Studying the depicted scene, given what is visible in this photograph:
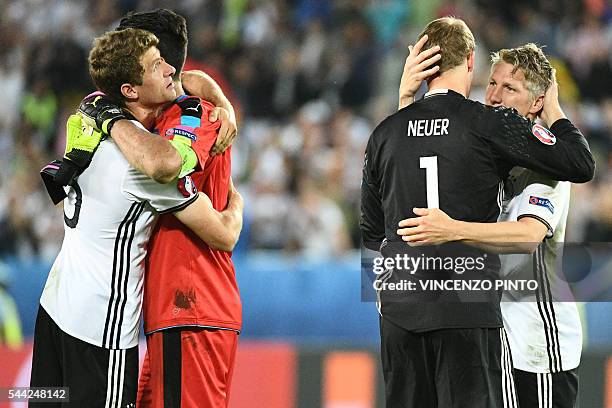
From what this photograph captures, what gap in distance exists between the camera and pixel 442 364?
3219 millimetres

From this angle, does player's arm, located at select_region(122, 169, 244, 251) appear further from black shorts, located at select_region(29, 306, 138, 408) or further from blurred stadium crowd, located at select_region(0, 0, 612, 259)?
blurred stadium crowd, located at select_region(0, 0, 612, 259)

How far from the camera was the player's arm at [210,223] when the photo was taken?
3.35 metres

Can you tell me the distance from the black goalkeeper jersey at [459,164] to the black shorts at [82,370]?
102 cm

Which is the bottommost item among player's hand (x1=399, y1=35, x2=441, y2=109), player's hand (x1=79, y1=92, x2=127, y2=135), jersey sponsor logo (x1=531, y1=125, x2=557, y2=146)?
jersey sponsor logo (x1=531, y1=125, x2=557, y2=146)

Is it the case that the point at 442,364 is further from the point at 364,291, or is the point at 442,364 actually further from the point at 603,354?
the point at 603,354

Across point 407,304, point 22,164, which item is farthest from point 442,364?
point 22,164

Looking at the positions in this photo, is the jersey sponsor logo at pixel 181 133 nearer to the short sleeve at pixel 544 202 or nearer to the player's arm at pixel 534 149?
the player's arm at pixel 534 149

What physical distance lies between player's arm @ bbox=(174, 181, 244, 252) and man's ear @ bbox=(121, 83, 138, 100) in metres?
0.47

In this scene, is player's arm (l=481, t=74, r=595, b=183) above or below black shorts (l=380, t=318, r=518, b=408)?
above

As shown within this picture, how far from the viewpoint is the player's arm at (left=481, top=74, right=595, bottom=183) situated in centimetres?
324

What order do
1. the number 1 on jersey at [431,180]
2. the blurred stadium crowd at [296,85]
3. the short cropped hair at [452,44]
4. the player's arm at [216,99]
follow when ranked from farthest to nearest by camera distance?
the blurred stadium crowd at [296,85] < the player's arm at [216,99] < the short cropped hair at [452,44] < the number 1 on jersey at [431,180]

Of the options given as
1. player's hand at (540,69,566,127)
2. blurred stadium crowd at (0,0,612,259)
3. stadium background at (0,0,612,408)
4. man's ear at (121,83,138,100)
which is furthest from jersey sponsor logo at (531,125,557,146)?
blurred stadium crowd at (0,0,612,259)

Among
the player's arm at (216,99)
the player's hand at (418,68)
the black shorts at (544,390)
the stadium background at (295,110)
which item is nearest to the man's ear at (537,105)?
the player's hand at (418,68)

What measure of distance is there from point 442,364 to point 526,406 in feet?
1.99
